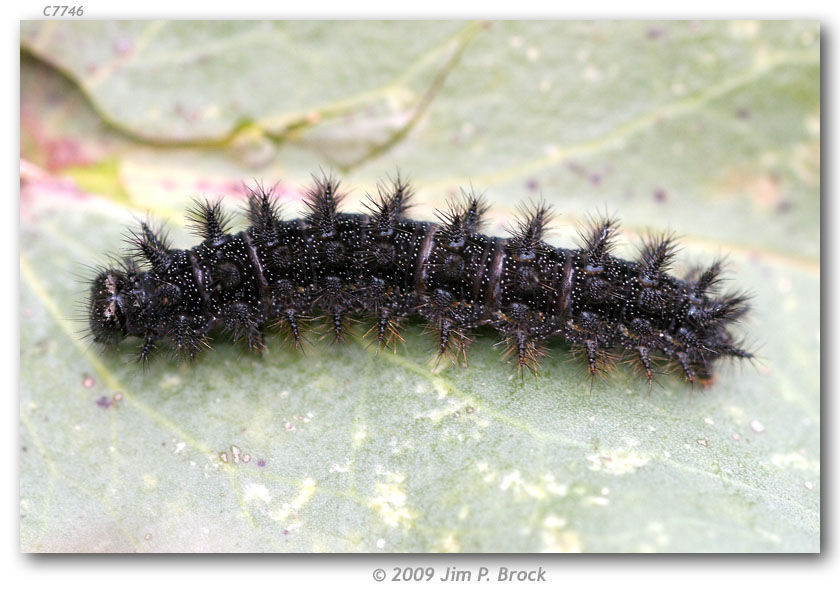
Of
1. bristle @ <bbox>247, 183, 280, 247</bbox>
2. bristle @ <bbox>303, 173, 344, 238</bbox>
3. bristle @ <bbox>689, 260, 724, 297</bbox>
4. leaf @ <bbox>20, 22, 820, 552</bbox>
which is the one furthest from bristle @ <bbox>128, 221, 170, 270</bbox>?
bristle @ <bbox>689, 260, 724, 297</bbox>

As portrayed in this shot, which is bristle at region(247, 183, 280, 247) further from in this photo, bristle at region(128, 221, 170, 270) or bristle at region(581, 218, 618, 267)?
bristle at region(581, 218, 618, 267)

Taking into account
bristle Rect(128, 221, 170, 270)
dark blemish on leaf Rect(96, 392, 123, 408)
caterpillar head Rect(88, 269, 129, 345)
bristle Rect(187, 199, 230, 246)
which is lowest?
dark blemish on leaf Rect(96, 392, 123, 408)

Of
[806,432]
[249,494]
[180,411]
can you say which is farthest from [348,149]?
[806,432]

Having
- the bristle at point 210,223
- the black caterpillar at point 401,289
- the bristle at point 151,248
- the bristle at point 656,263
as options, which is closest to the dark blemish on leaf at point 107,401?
the black caterpillar at point 401,289

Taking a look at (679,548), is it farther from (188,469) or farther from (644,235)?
(188,469)

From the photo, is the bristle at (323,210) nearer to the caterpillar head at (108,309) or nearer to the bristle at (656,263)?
the caterpillar head at (108,309)

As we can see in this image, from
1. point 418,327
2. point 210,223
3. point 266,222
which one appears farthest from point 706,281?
point 210,223
